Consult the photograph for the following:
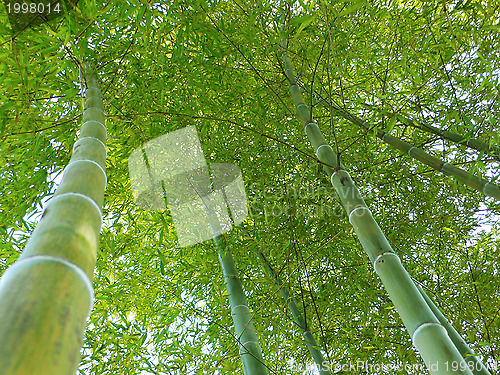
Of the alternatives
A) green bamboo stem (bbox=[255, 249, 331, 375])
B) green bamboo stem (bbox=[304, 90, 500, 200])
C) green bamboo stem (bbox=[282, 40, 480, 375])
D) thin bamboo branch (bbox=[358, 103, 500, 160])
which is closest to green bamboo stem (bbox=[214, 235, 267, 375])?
green bamboo stem (bbox=[255, 249, 331, 375])

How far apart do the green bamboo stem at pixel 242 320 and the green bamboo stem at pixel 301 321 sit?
12.5 inches

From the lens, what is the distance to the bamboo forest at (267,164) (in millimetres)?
2020

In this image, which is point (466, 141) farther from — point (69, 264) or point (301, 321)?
point (69, 264)

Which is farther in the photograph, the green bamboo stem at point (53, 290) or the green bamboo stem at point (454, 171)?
the green bamboo stem at point (454, 171)

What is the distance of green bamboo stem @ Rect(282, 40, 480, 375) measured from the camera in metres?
1.25

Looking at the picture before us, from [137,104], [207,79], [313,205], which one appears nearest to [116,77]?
[137,104]

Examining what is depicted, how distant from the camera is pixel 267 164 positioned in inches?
134

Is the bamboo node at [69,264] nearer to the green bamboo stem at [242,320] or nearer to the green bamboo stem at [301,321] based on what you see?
the green bamboo stem at [242,320]

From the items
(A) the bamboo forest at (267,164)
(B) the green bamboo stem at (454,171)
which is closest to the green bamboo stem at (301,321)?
(A) the bamboo forest at (267,164)

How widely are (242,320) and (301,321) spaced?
680 mm

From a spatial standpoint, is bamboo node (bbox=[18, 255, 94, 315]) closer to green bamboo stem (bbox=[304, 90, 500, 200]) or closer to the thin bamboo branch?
green bamboo stem (bbox=[304, 90, 500, 200])

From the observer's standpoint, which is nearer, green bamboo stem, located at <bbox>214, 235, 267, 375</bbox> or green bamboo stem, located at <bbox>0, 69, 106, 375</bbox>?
green bamboo stem, located at <bbox>0, 69, 106, 375</bbox>

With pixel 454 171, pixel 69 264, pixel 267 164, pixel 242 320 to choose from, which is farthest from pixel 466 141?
pixel 69 264

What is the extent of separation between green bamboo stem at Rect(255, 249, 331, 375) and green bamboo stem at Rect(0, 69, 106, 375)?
1839 mm
